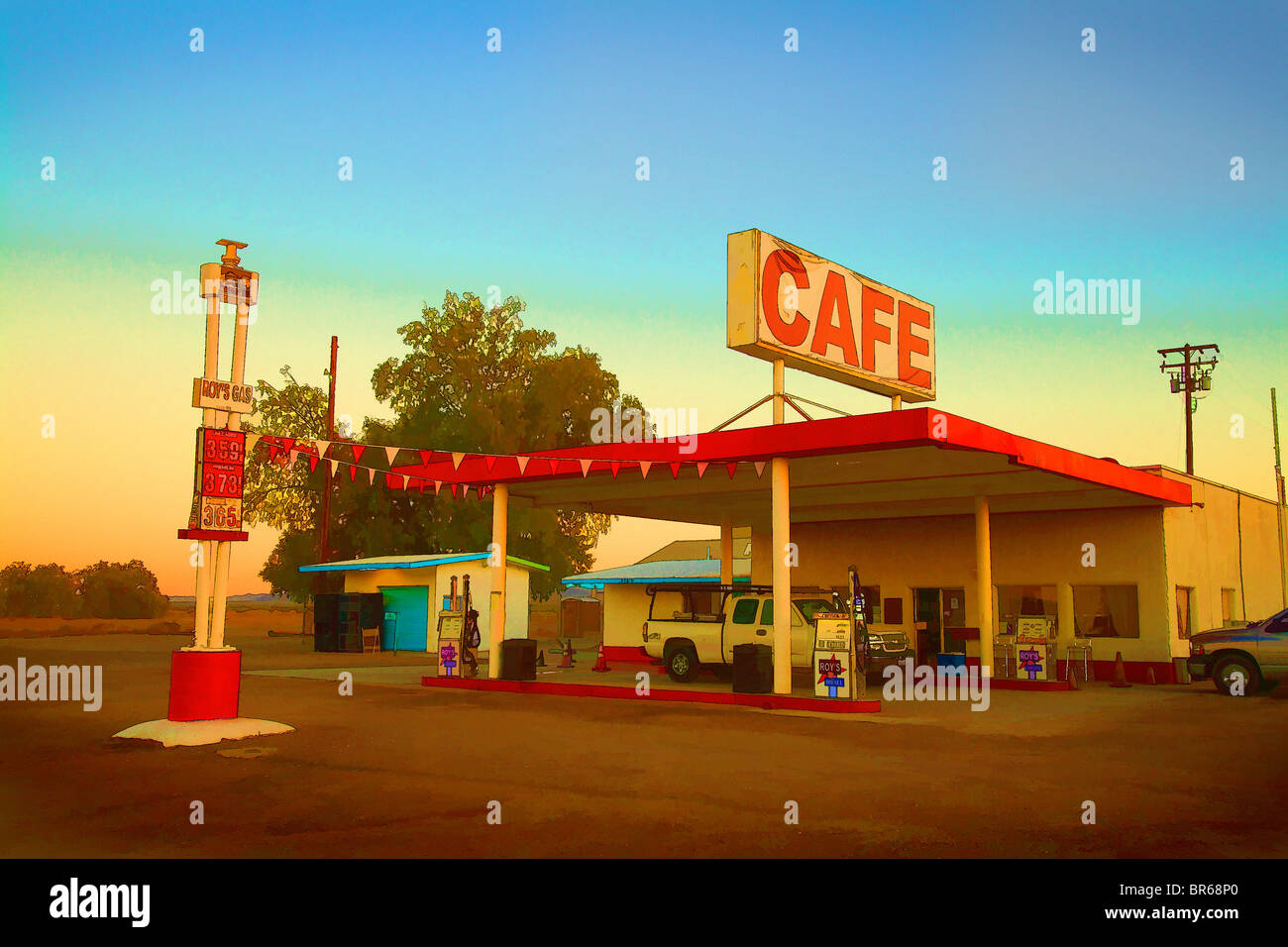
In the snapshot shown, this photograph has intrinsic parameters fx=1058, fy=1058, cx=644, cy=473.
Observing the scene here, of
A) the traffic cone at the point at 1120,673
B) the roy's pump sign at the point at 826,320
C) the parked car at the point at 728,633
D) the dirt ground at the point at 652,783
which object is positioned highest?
the roy's pump sign at the point at 826,320

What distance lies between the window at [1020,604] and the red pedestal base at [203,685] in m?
18.8

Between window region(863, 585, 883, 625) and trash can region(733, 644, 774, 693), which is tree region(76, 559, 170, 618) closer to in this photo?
window region(863, 585, 883, 625)

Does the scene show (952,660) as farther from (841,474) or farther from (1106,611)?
(841,474)

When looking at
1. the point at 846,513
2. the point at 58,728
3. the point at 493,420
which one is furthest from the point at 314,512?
the point at 58,728

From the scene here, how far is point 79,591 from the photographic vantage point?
83.1 meters

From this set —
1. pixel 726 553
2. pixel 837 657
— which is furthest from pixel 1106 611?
pixel 837 657

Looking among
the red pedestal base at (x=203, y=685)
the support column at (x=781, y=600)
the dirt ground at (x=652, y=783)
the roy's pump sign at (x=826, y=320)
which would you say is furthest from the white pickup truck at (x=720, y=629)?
the red pedestal base at (x=203, y=685)

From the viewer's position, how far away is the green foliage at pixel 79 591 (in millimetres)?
81062

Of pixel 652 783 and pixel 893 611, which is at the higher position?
pixel 893 611

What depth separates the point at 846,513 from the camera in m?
28.6

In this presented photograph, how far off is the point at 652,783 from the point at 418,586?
31868 mm

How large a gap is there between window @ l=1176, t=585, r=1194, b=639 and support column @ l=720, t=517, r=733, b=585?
1108cm

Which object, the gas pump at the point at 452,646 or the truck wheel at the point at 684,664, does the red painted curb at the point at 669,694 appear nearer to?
the gas pump at the point at 452,646
